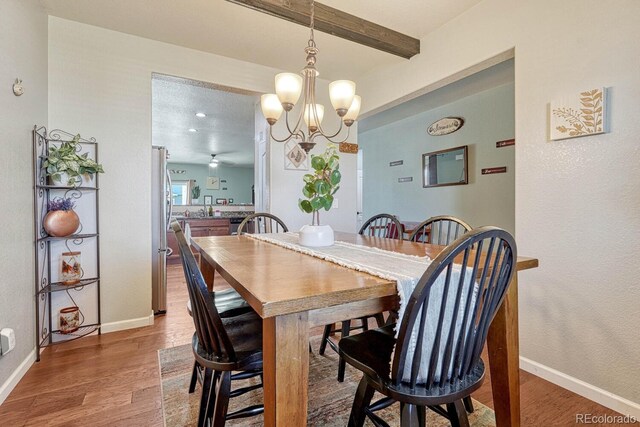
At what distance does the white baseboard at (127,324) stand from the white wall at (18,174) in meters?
0.54

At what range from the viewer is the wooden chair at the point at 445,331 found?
0.84 m

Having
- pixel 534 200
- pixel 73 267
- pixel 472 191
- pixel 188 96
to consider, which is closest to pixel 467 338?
pixel 534 200

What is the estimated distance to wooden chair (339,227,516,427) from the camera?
33.3 inches

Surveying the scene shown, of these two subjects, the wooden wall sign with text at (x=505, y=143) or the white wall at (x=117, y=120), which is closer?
the white wall at (x=117, y=120)

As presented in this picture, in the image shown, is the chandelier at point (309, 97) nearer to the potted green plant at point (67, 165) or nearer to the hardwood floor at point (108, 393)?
the potted green plant at point (67, 165)

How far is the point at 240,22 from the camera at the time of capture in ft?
7.97

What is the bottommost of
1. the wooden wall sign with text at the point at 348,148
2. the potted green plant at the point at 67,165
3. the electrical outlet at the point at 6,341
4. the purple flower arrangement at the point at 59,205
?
the electrical outlet at the point at 6,341

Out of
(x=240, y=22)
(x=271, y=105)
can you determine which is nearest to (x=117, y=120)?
(x=240, y=22)

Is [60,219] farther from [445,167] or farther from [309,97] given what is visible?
[445,167]

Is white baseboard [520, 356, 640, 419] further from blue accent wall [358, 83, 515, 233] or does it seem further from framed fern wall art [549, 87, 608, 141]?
blue accent wall [358, 83, 515, 233]

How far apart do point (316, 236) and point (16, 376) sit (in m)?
1.88

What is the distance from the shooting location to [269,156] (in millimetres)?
3355

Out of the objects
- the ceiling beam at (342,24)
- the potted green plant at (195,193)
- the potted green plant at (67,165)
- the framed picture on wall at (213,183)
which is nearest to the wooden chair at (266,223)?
the potted green plant at (67,165)

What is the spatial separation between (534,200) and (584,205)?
0.84 feet
